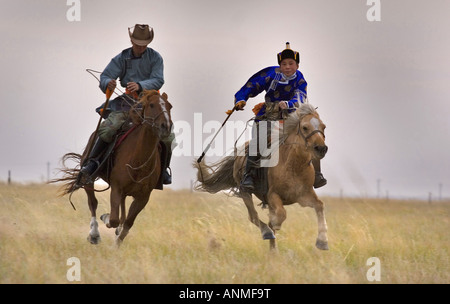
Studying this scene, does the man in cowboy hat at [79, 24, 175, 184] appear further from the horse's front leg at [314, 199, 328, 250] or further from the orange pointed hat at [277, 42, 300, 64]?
the horse's front leg at [314, 199, 328, 250]

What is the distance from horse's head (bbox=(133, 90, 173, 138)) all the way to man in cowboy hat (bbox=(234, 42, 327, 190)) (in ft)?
5.79

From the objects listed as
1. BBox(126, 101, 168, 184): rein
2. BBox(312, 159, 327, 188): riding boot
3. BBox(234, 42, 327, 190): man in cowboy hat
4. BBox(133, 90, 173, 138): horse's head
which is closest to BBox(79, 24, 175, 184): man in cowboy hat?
BBox(126, 101, 168, 184): rein

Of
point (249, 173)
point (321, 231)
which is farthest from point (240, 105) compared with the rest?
point (321, 231)

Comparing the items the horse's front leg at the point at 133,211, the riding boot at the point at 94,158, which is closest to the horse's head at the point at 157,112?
the riding boot at the point at 94,158

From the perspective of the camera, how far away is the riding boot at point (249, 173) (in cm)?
1103

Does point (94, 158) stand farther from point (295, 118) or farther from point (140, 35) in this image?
point (295, 118)

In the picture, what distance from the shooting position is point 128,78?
11.1 metres

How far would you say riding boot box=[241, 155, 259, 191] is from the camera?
1103cm

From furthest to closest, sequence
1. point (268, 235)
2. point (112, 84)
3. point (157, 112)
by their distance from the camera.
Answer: point (268, 235), point (112, 84), point (157, 112)

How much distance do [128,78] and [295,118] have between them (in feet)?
8.76

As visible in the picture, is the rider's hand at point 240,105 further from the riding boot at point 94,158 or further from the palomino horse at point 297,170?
the riding boot at point 94,158

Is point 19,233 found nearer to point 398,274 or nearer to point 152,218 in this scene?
point 152,218

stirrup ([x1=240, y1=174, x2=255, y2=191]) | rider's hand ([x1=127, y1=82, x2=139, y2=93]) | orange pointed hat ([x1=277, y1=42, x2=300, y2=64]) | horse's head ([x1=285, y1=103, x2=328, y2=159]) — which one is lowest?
stirrup ([x1=240, y1=174, x2=255, y2=191])

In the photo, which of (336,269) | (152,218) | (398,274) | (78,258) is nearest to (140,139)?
(78,258)
